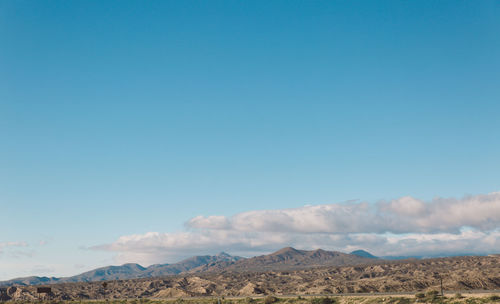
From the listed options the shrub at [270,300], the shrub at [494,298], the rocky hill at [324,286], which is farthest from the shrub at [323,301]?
the shrub at [494,298]

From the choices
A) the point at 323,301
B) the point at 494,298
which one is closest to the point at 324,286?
the point at 323,301

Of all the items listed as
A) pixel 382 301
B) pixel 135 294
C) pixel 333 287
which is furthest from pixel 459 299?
pixel 135 294

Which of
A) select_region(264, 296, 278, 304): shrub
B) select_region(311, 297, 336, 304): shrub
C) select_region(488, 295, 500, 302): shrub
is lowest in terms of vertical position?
select_region(264, 296, 278, 304): shrub

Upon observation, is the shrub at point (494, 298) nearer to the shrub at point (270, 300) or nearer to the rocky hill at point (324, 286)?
the rocky hill at point (324, 286)

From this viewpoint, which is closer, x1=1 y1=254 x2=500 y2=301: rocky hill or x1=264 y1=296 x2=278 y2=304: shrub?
x1=264 y1=296 x2=278 y2=304: shrub

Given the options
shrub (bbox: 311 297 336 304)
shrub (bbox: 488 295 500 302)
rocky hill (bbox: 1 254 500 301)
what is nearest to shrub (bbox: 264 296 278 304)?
shrub (bbox: 311 297 336 304)

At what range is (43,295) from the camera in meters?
181

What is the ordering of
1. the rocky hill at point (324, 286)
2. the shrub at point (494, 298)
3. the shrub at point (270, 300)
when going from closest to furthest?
the shrub at point (494, 298) → the shrub at point (270, 300) → the rocky hill at point (324, 286)

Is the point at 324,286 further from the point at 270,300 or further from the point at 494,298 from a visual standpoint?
the point at 494,298

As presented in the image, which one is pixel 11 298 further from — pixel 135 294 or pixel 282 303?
pixel 282 303

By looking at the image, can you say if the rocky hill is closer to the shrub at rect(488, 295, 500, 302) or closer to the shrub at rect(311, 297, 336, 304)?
the shrub at rect(311, 297, 336, 304)

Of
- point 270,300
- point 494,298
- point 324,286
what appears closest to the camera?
point 494,298

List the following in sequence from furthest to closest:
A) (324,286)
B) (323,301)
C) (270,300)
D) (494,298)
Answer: (324,286)
(270,300)
(323,301)
(494,298)

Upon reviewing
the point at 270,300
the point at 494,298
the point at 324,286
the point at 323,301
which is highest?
the point at 494,298
